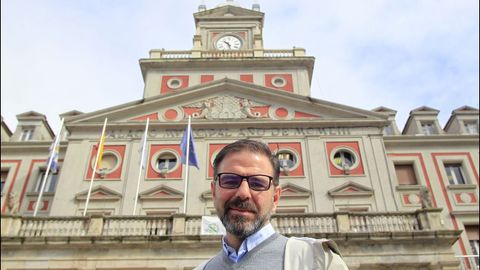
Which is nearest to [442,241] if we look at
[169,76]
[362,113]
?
[362,113]

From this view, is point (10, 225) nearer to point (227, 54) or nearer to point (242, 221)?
point (242, 221)

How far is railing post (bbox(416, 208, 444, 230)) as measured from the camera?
14812 millimetres

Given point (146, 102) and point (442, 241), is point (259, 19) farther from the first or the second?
point (442, 241)

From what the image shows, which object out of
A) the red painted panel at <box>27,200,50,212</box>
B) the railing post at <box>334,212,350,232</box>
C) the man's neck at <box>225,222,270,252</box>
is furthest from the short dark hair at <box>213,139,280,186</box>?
the red painted panel at <box>27,200,50,212</box>

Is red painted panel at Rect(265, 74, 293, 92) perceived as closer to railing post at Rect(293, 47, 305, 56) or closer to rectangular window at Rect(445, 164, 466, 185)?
railing post at Rect(293, 47, 305, 56)

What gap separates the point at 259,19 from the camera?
31.3 meters

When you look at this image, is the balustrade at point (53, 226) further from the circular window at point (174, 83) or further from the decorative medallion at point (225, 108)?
the circular window at point (174, 83)

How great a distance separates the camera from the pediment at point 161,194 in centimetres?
1898

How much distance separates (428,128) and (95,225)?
64.3 feet

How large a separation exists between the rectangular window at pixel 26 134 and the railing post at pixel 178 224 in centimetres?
1393

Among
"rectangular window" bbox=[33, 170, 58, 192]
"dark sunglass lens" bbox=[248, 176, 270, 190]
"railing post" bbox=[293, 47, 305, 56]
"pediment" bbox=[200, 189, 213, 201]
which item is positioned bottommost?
"dark sunglass lens" bbox=[248, 176, 270, 190]

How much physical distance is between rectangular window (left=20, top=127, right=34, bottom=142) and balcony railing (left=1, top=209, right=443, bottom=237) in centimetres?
1028

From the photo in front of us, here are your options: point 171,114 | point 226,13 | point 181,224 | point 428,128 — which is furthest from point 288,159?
point 226,13

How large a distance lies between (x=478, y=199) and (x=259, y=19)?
19.4m
